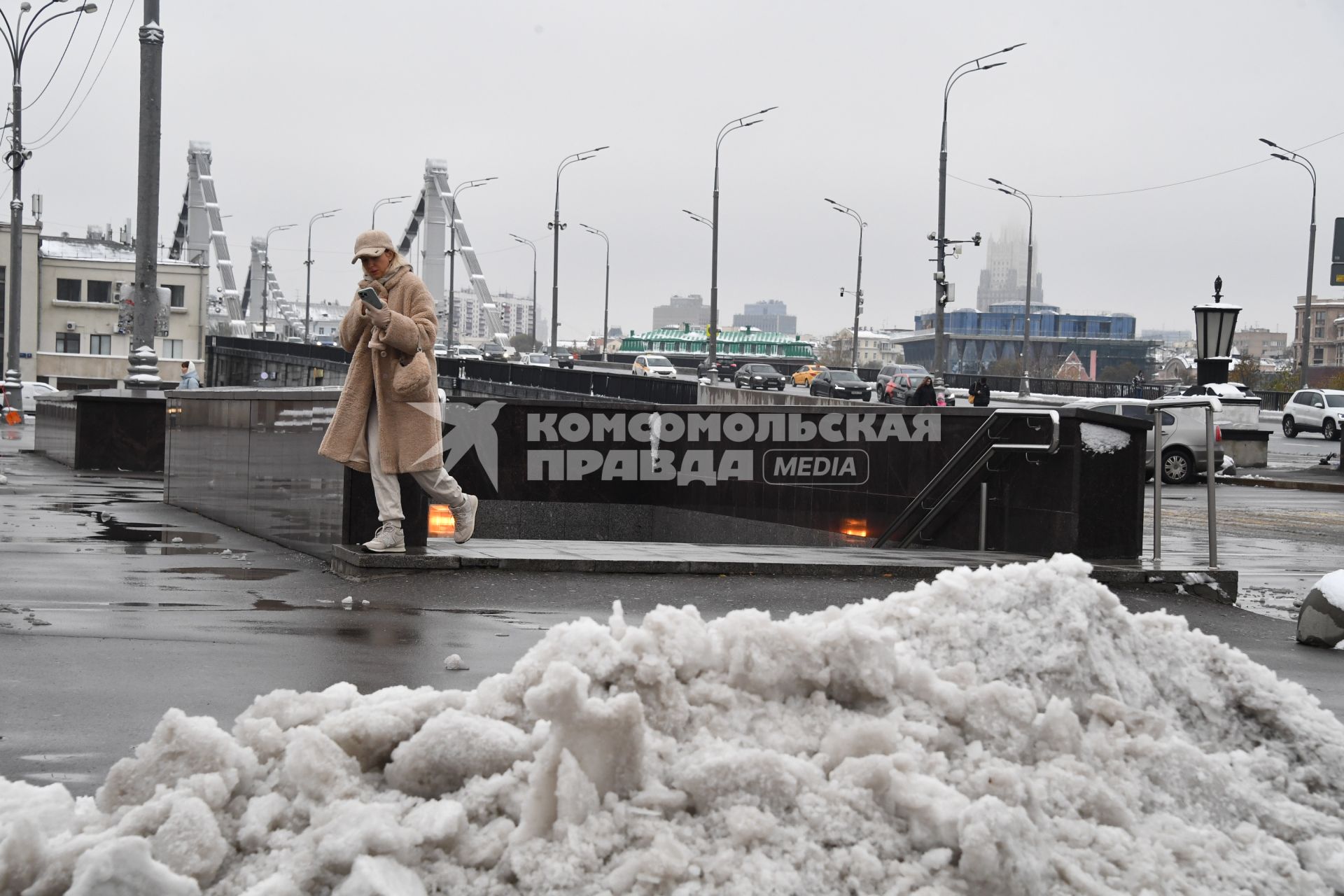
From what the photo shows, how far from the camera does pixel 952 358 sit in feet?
554

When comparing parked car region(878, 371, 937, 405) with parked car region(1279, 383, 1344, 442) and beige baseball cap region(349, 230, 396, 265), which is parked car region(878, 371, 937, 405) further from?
beige baseball cap region(349, 230, 396, 265)

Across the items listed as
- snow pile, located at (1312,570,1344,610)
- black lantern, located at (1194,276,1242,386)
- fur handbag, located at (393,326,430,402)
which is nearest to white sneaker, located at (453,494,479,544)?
fur handbag, located at (393,326,430,402)

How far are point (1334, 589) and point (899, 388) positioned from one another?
4510 cm

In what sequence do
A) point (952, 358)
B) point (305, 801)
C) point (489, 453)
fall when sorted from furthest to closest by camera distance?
point (952, 358) < point (489, 453) < point (305, 801)

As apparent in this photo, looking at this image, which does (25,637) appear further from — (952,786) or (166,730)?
(952,786)

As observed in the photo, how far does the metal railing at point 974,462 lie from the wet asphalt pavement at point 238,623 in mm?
1532

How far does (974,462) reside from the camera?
11.3m

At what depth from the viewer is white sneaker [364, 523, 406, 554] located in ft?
29.8

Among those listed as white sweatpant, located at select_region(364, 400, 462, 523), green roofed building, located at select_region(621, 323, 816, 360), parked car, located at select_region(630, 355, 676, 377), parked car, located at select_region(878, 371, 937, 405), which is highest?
green roofed building, located at select_region(621, 323, 816, 360)

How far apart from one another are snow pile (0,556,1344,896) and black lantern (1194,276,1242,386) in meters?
26.1

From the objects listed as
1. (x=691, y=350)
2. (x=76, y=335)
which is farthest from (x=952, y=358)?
(x=76, y=335)

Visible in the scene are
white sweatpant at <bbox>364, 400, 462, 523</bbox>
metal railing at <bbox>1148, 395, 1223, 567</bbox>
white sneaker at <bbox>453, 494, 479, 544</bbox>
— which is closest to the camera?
white sweatpant at <bbox>364, 400, 462, 523</bbox>

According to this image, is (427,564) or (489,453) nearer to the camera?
(427,564)

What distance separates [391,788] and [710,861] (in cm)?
78
